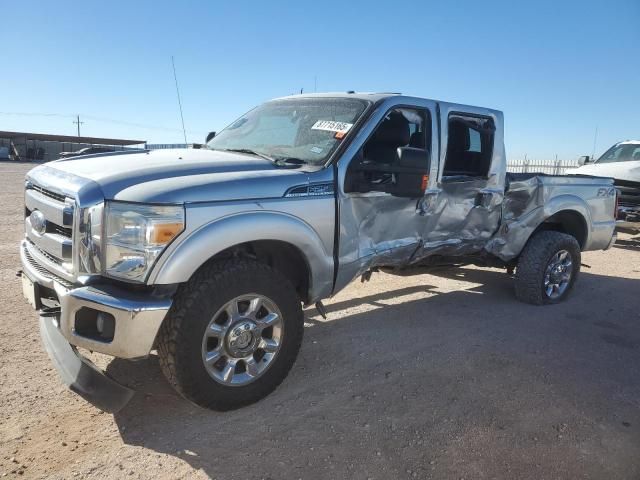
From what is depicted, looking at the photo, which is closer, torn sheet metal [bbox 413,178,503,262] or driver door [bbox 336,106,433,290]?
driver door [bbox 336,106,433,290]

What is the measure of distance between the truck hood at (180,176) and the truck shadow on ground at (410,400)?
1343mm

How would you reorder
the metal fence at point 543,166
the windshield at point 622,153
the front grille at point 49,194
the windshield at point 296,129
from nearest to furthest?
the front grille at point 49,194 < the windshield at point 296,129 < the windshield at point 622,153 < the metal fence at point 543,166

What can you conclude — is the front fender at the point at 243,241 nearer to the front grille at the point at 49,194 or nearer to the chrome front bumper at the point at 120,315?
the chrome front bumper at the point at 120,315

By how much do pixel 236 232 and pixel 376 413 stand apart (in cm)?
142

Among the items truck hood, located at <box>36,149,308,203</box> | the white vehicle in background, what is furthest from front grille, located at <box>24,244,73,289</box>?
the white vehicle in background

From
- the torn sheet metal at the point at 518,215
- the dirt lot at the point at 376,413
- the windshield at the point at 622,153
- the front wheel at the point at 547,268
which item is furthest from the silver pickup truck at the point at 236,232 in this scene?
the windshield at the point at 622,153

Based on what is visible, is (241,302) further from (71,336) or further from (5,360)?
(5,360)

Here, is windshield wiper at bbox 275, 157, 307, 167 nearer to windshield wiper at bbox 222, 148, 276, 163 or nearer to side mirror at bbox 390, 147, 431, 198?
windshield wiper at bbox 222, 148, 276, 163

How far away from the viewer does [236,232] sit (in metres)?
2.86

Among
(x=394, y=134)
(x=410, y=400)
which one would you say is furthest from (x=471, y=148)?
(x=410, y=400)

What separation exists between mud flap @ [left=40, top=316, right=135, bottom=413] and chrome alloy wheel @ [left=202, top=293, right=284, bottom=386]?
1.65 ft

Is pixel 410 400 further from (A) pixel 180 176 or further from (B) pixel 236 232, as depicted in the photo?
(A) pixel 180 176

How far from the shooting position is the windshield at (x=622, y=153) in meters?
11.3

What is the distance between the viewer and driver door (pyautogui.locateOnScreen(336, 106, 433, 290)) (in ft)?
11.7
